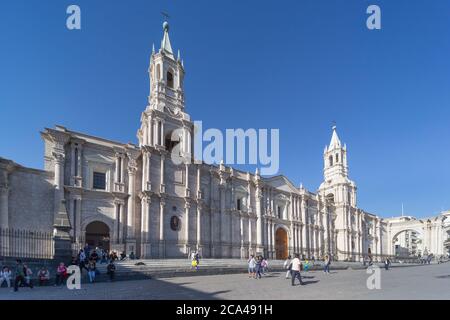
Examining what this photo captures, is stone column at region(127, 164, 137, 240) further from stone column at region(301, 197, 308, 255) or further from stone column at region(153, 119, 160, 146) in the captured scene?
stone column at region(301, 197, 308, 255)

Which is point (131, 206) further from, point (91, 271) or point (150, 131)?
point (91, 271)

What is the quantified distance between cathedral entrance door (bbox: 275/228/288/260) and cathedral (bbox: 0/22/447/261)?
13 centimetres

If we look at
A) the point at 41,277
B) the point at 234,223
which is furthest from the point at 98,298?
the point at 234,223

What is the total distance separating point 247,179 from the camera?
4353 centimetres

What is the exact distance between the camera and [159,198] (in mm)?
33156

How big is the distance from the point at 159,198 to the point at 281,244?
20667 millimetres

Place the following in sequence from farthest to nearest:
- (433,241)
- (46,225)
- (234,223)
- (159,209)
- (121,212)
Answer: (433,241), (234,223), (159,209), (121,212), (46,225)

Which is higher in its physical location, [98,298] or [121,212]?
[121,212]

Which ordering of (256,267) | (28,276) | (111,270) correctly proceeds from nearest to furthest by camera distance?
(28,276)
(111,270)
(256,267)

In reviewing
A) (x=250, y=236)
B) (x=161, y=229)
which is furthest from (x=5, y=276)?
(x=250, y=236)

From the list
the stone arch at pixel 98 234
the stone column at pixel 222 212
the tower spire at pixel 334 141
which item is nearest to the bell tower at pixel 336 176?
the tower spire at pixel 334 141

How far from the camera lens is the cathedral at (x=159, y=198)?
26.9m

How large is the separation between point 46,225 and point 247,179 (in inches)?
914
